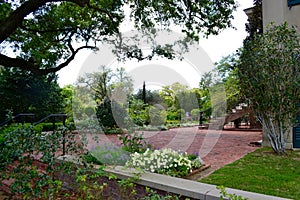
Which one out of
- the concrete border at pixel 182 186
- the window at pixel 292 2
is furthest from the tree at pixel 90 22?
the concrete border at pixel 182 186

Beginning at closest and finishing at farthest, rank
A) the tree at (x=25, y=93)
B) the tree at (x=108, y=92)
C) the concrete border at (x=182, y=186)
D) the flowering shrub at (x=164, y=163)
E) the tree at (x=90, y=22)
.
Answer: the concrete border at (x=182, y=186), the flowering shrub at (x=164, y=163), the tree at (x=90, y=22), the tree at (x=108, y=92), the tree at (x=25, y=93)

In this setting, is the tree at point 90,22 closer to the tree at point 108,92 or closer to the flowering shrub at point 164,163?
Result: the tree at point 108,92

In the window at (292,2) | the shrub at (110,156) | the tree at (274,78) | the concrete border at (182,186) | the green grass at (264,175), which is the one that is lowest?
the green grass at (264,175)

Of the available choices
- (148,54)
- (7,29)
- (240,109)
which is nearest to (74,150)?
(7,29)

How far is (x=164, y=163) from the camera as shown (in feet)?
11.2

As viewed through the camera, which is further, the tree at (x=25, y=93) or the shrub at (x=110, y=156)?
the tree at (x=25, y=93)

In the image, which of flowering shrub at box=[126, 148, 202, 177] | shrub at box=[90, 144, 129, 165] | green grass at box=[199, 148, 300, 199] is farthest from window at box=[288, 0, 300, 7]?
shrub at box=[90, 144, 129, 165]

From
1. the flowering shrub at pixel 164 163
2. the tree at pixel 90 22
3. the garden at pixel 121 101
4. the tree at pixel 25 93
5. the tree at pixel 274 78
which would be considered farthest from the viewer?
the tree at pixel 25 93

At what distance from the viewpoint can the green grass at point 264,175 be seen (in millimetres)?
2803

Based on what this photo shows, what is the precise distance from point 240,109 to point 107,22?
20.9 ft

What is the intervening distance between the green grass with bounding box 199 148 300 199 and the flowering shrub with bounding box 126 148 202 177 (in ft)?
1.16

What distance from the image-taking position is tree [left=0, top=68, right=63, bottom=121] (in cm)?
1171

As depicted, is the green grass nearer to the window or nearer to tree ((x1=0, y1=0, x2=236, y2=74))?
the window

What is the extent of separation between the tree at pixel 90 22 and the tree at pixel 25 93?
4.25m
